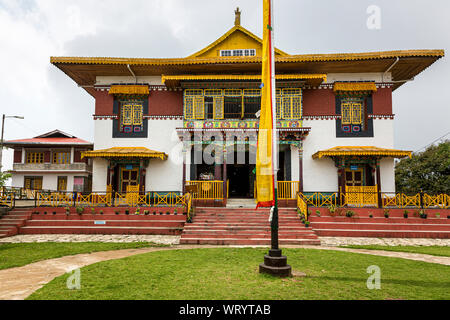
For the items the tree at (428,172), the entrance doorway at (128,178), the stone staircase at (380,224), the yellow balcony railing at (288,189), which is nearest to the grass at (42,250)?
the entrance doorway at (128,178)


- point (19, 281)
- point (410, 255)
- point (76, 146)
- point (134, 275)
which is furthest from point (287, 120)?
point (76, 146)

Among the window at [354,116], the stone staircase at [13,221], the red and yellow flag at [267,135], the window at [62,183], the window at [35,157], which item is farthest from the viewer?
the window at [35,157]

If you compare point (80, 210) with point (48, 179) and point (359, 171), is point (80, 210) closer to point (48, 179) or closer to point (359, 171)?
point (359, 171)

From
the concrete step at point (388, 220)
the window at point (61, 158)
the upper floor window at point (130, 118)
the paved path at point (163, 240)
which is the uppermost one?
the upper floor window at point (130, 118)

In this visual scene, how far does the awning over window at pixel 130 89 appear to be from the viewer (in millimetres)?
17980

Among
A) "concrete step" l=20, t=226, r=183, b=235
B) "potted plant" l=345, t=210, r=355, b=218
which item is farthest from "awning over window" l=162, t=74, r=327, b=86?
"concrete step" l=20, t=226, r=183, b=235

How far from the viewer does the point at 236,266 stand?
718cm

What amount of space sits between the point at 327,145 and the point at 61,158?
88.5 ft

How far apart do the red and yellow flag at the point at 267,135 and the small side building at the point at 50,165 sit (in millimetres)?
27958

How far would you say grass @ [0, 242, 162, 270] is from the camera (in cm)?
827

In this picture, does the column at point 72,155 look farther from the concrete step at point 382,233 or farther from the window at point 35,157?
the concrete step at point 382,233

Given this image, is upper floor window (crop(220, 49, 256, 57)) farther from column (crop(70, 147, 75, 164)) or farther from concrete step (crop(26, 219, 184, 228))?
column (crop(70, 147, 75, 164))

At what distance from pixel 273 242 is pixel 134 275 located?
310 centimetres

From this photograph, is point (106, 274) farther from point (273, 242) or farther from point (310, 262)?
point (310, 262)
